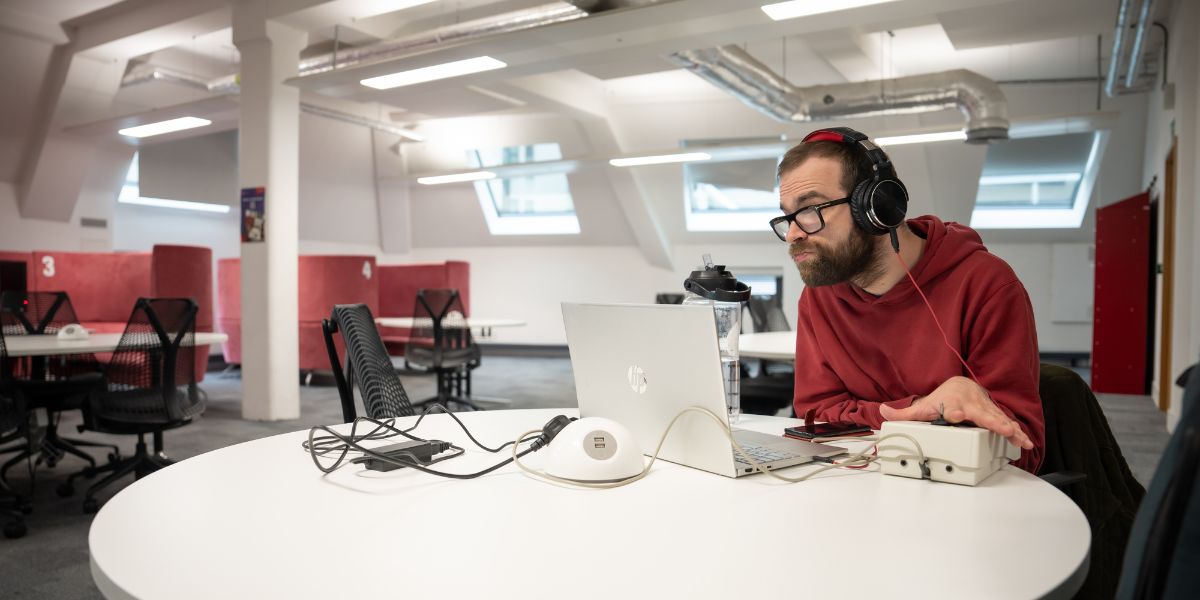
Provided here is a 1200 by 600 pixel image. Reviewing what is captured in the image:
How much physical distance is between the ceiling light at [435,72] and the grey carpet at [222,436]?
271 centimetres

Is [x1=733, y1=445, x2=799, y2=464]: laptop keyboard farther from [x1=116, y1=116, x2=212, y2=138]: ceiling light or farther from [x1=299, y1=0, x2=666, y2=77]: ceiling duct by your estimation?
[x1=116, y1=116, x2=212, y2=138]: ceiling light

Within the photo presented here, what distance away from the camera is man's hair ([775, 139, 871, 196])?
1560 mm

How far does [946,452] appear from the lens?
1211 millimetres

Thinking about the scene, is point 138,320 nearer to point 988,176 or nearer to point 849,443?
point 849,443

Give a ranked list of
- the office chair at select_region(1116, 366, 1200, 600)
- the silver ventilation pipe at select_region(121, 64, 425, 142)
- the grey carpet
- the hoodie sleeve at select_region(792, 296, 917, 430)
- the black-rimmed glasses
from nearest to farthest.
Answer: the office chair at select_region(1116, 366, 1200, 600) < the black-rimmed glasses < the hoodie sleeve at select_region(792, 296, 917, 430) < the grey carpet < the silver ventilation pipe at select_region(121, 64, 425, 142)

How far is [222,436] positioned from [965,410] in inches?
207

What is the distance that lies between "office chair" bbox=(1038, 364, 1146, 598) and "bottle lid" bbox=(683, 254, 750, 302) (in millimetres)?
629

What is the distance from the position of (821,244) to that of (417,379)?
7.80 m

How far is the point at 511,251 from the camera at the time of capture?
1302 centimetres

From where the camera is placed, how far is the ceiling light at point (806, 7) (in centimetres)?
458

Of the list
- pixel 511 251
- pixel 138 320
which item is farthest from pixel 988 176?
pixel 138 320

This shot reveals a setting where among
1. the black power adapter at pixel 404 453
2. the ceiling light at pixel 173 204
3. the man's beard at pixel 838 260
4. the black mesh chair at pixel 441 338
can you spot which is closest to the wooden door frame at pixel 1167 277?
the black mesh chair at pixel 441 338

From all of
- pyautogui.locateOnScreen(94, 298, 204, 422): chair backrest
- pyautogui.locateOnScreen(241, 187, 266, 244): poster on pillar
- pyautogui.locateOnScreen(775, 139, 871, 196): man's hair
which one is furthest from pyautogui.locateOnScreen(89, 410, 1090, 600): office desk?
pyautogui.locateOnScreen(241, 187, 266, 244): poster on pillar

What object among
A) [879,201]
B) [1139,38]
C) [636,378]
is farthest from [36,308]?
[1139,38]
